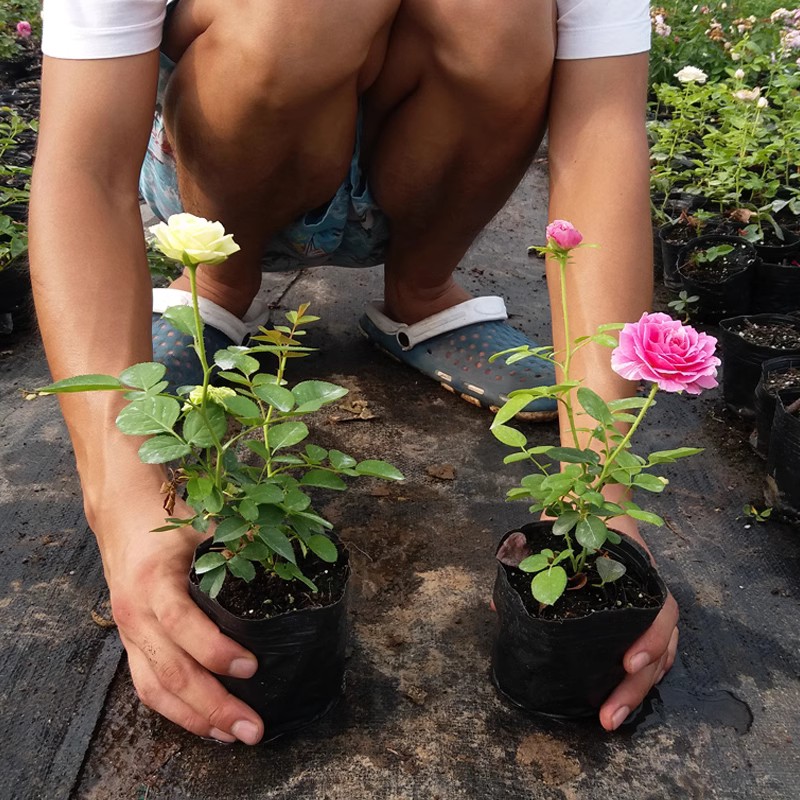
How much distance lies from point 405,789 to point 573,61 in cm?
139

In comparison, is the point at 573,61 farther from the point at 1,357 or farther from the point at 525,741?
the point at 1,357

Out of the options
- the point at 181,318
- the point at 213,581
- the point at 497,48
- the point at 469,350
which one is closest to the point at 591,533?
the point at 213,581

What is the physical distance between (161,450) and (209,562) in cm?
19

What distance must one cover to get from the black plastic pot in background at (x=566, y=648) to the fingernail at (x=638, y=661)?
19 millimetres

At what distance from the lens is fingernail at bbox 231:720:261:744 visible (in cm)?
125

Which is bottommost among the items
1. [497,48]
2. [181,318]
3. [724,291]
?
[724,291]

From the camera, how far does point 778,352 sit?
216 centimetres

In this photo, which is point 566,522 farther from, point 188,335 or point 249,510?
point 188,335

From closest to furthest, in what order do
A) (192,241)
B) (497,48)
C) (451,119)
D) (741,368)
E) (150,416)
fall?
(192,241) → (150,416) → (497,48) → (451,119) → (741,368)

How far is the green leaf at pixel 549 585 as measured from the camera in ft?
3.68

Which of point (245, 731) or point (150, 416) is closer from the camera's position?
point (150, 416)

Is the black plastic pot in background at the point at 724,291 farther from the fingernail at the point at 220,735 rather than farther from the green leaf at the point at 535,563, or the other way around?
the fingernail at the point at 220,735

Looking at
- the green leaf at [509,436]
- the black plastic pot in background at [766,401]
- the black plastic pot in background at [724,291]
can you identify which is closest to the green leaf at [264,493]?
the green leaf at [509,436]

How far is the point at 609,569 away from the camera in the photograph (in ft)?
4.00
